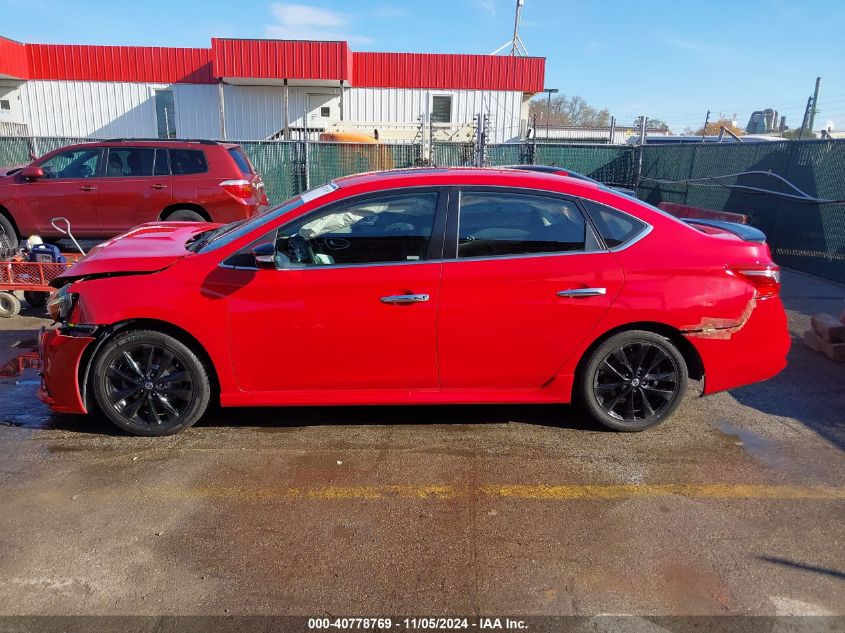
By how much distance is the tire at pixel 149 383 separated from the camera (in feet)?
12.6

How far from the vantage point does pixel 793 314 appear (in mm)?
7262

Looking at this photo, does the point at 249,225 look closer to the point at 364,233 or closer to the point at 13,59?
the point at 364,233

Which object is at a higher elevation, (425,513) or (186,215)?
(186,215)

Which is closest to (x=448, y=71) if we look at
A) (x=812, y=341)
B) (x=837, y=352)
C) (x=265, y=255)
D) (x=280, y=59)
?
(x=280, y=59)

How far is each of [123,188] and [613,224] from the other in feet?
24.5

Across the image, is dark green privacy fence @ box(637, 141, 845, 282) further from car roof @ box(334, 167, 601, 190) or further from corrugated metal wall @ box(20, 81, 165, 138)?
corrugated metal wall @ box(20, 81, 165, 138)

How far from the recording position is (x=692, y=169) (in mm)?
13719

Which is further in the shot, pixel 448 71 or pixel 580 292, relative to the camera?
pixel 448 71

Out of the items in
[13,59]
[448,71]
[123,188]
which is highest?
[448,71]

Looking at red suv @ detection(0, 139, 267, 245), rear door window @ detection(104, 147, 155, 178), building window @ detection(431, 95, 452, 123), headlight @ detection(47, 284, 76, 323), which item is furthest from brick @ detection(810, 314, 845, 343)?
building window @ detection(431, 95, 452, 123)

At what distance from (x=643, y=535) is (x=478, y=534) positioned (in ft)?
2.74

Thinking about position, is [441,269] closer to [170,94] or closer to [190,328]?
[190,328]

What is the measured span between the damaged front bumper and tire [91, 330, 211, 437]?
111 millimetres

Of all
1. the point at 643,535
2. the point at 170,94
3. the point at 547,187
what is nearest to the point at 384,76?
the point at 170,94
